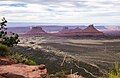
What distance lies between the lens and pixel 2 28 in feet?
89.8

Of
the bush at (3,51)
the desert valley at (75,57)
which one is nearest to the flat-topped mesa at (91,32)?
the desert valley at (75,57)

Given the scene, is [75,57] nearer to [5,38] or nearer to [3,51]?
[5,38]

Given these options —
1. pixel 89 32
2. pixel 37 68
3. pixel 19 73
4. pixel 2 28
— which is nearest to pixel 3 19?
pixel 2 28

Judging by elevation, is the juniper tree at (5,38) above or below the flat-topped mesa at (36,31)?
above

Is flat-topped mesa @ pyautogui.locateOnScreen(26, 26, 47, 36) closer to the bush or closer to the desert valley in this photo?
the desert valley

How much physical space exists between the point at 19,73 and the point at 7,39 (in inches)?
433

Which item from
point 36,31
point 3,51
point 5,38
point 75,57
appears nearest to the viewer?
point 3,51

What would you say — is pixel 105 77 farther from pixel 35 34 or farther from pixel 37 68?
pixel 35 34

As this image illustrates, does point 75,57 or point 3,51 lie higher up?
point 3,51

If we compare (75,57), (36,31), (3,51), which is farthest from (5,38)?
(36,31)

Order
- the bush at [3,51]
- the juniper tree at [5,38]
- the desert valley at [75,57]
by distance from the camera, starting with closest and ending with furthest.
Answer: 1. the bush at [3,51]
2. the desert valley at [75,57]
3. the juniper tree at [5,38]

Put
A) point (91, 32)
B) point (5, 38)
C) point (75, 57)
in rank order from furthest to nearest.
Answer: point (91, 32) < point (75, 57) < point (5, 38)

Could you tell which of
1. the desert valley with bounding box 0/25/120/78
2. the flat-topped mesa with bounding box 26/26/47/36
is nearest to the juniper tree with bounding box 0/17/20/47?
the desert valley with bounding box 0/25/120/78

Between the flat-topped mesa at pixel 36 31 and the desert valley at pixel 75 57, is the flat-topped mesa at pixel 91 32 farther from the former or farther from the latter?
the flat-topped mesa at pixel 36 31
